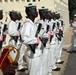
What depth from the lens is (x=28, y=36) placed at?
5.59m

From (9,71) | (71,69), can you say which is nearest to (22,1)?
(71,69)

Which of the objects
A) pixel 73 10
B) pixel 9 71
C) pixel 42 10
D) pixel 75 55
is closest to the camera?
pixel 9 71

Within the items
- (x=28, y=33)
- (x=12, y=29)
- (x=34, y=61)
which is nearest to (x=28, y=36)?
(x=28, y=33)

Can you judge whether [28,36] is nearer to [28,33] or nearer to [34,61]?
[28,33]

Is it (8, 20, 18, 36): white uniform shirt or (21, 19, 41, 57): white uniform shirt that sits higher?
(21, 19, 41, 57): white uniform shirt

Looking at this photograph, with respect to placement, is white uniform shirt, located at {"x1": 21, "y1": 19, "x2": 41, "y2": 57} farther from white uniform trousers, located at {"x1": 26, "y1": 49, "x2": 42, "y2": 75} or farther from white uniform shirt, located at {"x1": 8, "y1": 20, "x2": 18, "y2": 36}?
white uniform shirt, located at {"x1": 8, "y1": 20, "x2": 18, "y2": 36}

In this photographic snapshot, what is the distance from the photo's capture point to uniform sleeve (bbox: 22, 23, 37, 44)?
220 inches

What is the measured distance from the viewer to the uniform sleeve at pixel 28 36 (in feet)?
18.3

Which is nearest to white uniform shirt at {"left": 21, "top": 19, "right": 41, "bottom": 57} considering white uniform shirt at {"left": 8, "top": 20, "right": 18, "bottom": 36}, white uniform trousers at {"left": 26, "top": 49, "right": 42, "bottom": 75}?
white uniform trousers at {"left": 26, "top": 49, "right": 42, "bottom": 75}

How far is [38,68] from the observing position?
625cm

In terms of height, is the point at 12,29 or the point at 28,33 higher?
the point at 28,33

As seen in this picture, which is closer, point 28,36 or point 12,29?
point 28,36

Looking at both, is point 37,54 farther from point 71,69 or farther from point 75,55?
point 75,55

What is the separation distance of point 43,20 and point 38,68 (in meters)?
1.93
